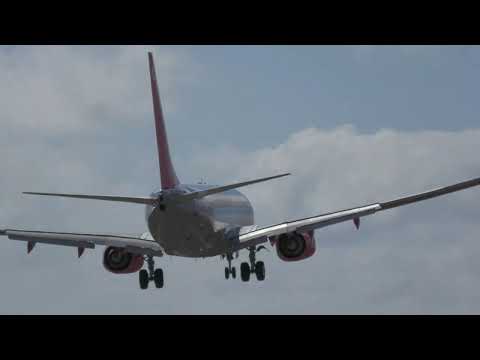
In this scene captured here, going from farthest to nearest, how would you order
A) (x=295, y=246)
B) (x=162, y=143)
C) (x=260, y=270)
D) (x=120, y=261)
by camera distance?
(x=260, y=270)
(x=120, y=261)
(x=295, y=246)
(x=162, y=143)

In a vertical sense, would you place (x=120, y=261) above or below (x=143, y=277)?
above

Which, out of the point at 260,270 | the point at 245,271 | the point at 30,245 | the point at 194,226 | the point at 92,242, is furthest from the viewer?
the point at 245,271

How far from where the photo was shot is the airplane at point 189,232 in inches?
2323

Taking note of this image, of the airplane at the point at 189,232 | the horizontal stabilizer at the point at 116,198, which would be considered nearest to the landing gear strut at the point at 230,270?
the airplane at the point at 189,232

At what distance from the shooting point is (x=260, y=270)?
224 ft

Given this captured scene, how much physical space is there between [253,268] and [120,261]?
9.02 metres

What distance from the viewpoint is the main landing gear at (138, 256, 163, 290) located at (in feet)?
225

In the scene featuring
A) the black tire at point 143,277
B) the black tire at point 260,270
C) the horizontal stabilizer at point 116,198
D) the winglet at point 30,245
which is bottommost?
the black tire at point 260,270

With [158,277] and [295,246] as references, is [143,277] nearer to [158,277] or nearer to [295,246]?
A: [158,277]

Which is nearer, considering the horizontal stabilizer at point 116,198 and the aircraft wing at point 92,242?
the horizontal stabilizer at point 116,198

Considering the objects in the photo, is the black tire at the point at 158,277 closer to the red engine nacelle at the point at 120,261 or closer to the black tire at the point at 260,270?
the red engine nacelle at the point at 120,261

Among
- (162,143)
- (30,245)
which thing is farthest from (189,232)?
(30,245)
